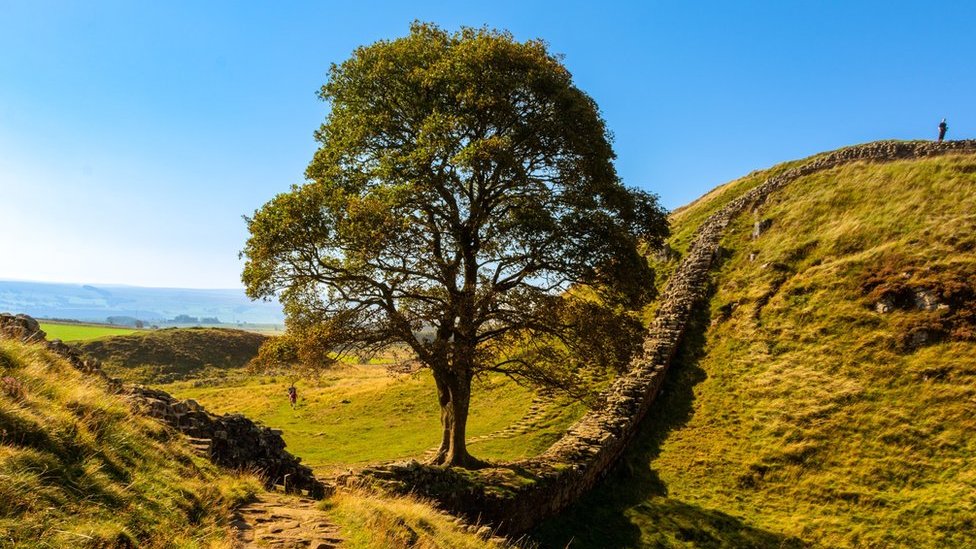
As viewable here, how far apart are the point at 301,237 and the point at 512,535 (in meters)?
12.0

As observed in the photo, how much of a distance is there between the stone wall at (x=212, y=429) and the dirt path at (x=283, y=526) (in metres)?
2.52

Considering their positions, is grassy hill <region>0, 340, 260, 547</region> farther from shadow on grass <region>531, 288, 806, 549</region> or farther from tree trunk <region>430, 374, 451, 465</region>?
tree trunk <region>430, 374, 451, 465</region>

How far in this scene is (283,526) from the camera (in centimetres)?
950

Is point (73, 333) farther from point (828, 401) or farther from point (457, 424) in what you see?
point (828, 401)

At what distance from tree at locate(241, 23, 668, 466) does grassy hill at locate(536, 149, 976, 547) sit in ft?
22.3

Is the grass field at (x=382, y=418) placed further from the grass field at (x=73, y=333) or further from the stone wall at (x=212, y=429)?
the grass field at (x=73, y=333)

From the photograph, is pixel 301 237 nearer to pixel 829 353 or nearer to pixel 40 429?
pixel 40 429

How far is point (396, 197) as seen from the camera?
16938 millimetres

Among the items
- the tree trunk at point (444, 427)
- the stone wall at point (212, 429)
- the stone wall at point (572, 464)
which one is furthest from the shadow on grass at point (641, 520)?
the stone wall at point (212, 429)

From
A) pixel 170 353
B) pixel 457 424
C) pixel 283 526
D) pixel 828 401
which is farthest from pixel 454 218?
pixel 170 353

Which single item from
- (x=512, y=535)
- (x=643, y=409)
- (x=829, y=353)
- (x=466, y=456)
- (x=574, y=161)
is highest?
(x=574, y=161)

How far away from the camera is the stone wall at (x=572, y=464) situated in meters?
15.6

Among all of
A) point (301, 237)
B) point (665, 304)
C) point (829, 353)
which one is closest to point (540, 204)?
point (301, 237)

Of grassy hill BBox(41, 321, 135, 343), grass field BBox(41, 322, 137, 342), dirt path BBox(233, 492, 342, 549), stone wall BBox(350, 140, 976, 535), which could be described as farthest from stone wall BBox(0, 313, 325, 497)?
grass field BBox(41, 322, 137, 342)
